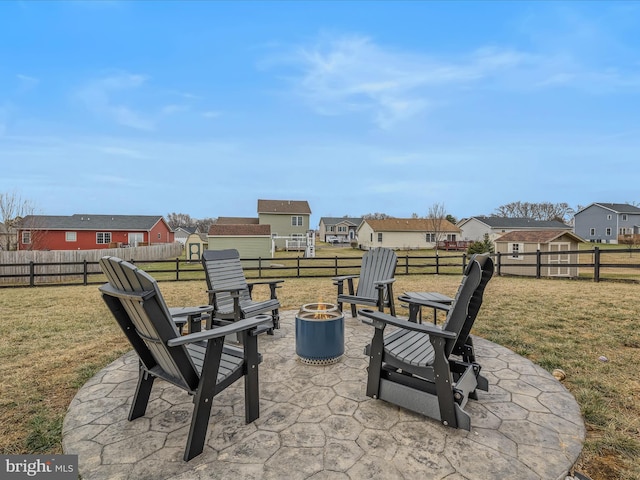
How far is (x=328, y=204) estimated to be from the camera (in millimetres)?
63969

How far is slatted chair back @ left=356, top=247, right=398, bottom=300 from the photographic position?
4.92 metres

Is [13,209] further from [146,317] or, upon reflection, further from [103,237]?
[146,317]

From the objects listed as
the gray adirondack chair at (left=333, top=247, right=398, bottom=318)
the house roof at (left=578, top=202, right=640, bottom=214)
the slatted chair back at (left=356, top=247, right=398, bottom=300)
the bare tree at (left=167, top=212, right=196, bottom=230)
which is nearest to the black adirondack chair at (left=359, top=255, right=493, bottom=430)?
the gray adirondack chair at (left=333, top=247, right=398, bottom=318)

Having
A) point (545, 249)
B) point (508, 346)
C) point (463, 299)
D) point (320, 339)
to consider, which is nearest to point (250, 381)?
point (320, 339)

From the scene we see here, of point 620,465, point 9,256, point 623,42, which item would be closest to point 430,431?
point 620,465

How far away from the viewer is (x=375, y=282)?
14.9ft

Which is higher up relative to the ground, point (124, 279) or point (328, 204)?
point (328, 204)

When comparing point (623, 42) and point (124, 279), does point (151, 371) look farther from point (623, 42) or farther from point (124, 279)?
point (623, 42)

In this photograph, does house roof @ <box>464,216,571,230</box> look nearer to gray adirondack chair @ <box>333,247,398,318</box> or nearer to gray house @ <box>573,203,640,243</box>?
gray house @ <box>573,203,640,243</box>

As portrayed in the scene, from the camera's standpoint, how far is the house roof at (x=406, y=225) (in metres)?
32.7

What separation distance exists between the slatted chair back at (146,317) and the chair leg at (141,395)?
0.31 meters

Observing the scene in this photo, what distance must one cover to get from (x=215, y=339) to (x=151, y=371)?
66cm

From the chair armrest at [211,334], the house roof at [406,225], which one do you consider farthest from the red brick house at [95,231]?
the chair armrest at [211,334]

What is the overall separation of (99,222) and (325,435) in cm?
3239
